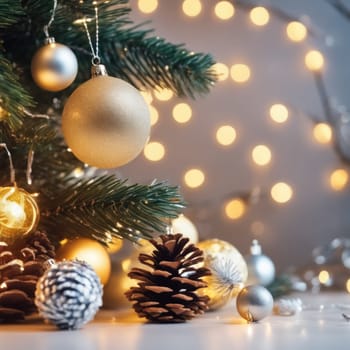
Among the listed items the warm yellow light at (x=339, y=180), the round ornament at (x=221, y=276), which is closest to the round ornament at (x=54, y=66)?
the round ornament at (x=221, y=276)

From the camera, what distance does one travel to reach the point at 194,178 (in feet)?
3.27

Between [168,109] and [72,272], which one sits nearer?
[72,272]

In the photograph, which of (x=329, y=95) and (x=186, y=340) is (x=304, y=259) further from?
(x=186, y=340)

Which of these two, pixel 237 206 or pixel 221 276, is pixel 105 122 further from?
pixel 237 206

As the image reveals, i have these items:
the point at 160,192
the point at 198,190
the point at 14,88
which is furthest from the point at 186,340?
the point at 198,190

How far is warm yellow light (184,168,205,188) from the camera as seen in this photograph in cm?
100

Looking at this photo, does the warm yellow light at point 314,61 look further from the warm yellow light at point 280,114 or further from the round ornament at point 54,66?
the round ornament at point 54,66

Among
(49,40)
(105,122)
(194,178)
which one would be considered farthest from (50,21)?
(194,178)

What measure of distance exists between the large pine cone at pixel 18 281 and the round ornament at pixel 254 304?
0.20 m

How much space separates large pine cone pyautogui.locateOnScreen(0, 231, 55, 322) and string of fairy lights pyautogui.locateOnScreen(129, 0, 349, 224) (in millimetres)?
375

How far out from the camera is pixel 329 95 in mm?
992

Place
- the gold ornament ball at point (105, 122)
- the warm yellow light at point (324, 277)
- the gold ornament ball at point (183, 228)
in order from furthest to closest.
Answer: the warm yellow light at point (324, 277) < the gold ornament ball at point (183, 228) < the gold ornament ball at point (105, 122)

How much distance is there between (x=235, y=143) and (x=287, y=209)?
0.13 meters

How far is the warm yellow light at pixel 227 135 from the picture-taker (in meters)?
1.00
